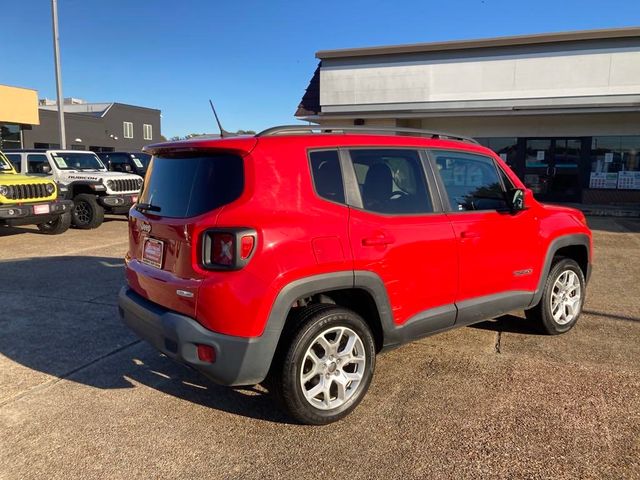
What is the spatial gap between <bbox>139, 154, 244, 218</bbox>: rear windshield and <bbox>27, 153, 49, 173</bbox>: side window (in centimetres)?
1072

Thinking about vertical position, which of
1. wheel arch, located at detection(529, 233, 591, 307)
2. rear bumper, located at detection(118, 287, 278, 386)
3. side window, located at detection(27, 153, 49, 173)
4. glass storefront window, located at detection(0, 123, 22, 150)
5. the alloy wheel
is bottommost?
the alloy wheel

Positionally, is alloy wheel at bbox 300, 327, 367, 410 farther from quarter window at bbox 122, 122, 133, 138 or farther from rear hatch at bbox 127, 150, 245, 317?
quarter window at bbox 122, 122, 133, 138

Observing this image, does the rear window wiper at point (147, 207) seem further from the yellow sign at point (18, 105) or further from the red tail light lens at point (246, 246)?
the yellow sign at point (18, 105)

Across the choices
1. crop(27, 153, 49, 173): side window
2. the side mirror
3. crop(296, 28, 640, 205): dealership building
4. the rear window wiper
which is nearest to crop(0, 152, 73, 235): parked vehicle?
crop(27, 153, 49, 173): side window

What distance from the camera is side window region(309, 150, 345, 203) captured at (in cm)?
318

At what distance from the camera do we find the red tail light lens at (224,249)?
2814 mm

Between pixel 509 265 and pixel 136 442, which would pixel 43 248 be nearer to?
pixel 136 442

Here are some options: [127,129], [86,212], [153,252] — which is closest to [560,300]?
[153,252]

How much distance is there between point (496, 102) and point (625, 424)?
14.6 meters

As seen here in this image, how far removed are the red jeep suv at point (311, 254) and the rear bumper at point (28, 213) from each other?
729 cm

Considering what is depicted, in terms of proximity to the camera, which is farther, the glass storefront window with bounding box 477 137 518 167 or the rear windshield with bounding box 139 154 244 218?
the glass storefront window with bounding box 477 137 518 167

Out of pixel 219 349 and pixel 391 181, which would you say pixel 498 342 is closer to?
pixel 391 181

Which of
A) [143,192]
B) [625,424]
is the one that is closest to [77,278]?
[143,192]

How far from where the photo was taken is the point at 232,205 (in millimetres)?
2895
